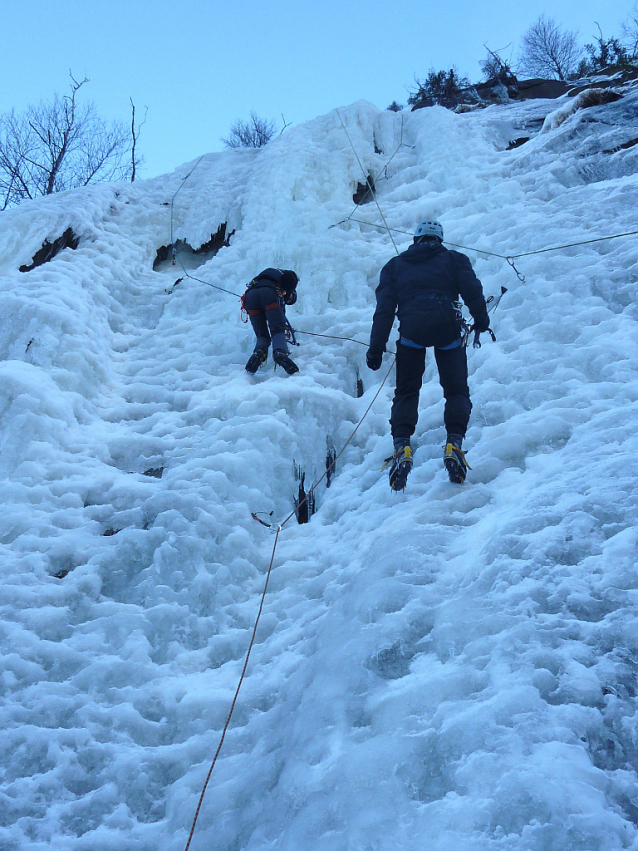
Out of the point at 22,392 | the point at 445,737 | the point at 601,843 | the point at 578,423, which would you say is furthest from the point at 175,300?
the point at 601,843

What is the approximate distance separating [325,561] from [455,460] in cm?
116

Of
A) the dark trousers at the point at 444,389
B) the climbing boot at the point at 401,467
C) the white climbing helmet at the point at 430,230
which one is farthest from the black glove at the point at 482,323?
the climbing boot at the point at 401,467

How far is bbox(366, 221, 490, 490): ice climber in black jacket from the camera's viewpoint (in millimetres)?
3738

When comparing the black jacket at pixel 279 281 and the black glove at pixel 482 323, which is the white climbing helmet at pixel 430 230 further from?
the black jacket at pixel 279 281

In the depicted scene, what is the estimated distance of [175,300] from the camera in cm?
769

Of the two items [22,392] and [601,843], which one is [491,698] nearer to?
[601,843]

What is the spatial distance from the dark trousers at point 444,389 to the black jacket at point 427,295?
0.13 metres

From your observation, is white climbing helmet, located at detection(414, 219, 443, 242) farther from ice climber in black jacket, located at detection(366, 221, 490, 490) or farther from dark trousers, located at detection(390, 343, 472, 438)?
dark trousers, located at detection(390, 343, 472, 438)

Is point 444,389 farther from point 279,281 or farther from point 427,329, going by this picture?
point 279,281

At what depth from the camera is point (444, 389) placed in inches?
153

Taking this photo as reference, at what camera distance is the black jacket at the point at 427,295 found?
3812 mm

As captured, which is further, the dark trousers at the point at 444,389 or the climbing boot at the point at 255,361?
the climbing boot at the point at 255,361

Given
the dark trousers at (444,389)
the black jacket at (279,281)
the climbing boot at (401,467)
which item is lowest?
the climbing boot at (401,467)


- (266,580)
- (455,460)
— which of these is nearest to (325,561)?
(266,580)
